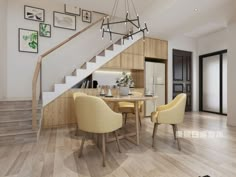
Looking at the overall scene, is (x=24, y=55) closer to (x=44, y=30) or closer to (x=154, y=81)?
(x=44, y=30)

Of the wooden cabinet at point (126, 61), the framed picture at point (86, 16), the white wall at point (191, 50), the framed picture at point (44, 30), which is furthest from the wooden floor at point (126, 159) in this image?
the framed picture at point (86, 16)

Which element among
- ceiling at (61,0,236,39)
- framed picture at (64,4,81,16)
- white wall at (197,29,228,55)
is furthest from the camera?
white wall at (197,29,228,55)

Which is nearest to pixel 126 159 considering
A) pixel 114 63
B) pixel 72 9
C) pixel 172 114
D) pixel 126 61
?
pixel 172 114

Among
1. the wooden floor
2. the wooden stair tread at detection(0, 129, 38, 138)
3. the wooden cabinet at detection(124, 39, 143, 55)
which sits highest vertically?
the wooden cabinet at detection(124, 39, 143, 55)

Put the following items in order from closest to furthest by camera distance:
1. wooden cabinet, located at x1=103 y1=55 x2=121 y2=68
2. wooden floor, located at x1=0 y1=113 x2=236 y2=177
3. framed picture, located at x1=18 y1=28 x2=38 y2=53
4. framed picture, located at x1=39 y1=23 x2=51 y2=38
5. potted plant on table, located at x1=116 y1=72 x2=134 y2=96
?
wooden floor, located at x1=0 y1=113 x2=236 y2=177 → potted plant on table, located at x1=116 y1=72 x2=134 y2=96 → framed picture, located at x1=18 y1=28 x2=38 y2=53 → framed picture, located at x1=39 y1=23 x2=51 y2=38 → wooden cabinet, located at x1=103 y1=55 x2=121 y2=68

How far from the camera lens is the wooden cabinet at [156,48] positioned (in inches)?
215

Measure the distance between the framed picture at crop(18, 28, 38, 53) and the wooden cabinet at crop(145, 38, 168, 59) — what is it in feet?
11.4

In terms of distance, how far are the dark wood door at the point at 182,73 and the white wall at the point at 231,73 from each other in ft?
7.13

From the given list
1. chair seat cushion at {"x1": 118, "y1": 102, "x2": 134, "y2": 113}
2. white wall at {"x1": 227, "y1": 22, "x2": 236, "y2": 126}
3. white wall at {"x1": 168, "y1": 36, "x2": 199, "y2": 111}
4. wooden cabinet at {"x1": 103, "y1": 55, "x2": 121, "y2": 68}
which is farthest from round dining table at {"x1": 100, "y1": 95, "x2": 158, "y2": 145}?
white wall at {"x1": 168, "y1": 36, "x2": 199, "y2": 111}

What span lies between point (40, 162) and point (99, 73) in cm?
341

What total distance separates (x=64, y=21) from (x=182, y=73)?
4.90m

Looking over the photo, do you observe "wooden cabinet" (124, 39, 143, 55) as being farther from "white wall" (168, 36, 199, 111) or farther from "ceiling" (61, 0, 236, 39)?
"white wall" (168, 36, 199, 111)

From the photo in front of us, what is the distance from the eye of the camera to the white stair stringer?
3.92m

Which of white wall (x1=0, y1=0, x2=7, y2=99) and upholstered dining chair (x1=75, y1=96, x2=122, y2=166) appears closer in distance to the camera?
upholstered dining chair (x1=75, y1=96, x2=122, y2=166)
